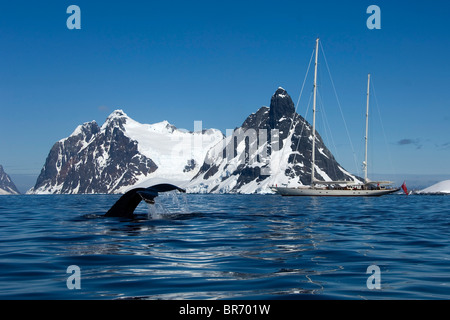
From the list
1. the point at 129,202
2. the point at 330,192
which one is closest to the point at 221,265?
the point at 129,202

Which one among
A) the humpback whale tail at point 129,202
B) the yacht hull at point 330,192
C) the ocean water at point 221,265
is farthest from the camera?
the yacht hull at point 330,192

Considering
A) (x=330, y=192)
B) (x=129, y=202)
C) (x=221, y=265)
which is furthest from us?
(x=330, y=192)

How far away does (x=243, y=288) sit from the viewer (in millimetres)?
9008

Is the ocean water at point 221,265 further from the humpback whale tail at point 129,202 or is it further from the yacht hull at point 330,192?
the yacht hull at point 330,192

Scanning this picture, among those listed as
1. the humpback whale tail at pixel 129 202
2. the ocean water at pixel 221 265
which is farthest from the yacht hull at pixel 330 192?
the ocean water at pixel 221 265

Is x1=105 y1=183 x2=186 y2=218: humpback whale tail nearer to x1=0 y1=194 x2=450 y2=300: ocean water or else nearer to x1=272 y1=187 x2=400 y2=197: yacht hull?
x1=0 y1=194 x2=450 y2=300: ocean water

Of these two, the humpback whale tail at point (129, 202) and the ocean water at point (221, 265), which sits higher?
the humpback whale tail at point (129, 202)

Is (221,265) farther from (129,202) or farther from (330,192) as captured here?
(330,192)

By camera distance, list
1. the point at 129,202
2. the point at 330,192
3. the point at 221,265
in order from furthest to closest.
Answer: the point at 330,192 → the point at 129,202 → the point at 221,265

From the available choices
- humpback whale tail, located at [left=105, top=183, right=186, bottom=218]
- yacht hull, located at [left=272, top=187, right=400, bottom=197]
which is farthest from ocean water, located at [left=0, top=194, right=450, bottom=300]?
yacht hull, located at [left=272, top=187, right=400, bottom=197]

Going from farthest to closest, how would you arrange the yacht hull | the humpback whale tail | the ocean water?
the yacht hull < the humpback whale tail < the ocean water
